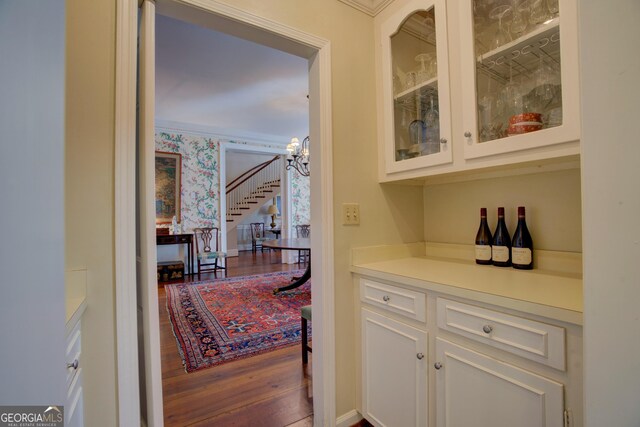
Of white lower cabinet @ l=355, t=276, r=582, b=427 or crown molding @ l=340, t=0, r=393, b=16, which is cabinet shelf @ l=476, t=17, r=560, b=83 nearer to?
crown molding @ l=340, t=0, r=393, b=16

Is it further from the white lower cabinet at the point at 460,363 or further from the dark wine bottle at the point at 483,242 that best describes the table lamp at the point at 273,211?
the dark wine bottle at the point at 483,242

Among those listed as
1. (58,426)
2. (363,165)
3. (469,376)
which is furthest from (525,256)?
(58,426)

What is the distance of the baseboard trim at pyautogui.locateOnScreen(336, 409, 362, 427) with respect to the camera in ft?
4.93

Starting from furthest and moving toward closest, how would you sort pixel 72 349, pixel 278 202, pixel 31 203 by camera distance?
pixel 278 202, pixel 72 349, pixel 31 203

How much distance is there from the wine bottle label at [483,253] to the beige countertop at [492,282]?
53 millimetres

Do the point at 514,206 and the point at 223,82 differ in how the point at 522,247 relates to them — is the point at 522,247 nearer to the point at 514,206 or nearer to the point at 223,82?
the point at 514,206

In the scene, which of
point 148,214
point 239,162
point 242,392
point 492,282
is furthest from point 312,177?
point 239,162

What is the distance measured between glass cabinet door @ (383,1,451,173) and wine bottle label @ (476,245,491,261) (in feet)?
1.68

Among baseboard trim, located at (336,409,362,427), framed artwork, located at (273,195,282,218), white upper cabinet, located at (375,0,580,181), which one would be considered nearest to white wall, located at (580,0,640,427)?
white upper cabinet, located at (375,0,580,181)

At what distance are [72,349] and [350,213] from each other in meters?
1.22

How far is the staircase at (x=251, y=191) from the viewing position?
26.3 feet

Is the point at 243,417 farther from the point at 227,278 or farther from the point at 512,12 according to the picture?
the point at 227,278

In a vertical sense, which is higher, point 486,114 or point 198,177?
point 198,177

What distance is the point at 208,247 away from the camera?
19.0 feet
